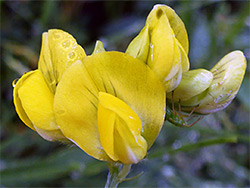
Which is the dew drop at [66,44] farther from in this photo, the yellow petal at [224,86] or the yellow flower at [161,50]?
the yellow petal at [224,86]

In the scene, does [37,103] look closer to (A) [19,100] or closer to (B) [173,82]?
(A) [19,100]

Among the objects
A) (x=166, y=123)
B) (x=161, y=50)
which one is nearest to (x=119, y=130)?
(x=161, y=50)

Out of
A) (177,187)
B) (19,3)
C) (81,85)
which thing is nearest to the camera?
(81,85)

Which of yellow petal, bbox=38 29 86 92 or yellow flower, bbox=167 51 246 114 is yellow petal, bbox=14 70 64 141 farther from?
yellow flower, bbox=167 51 246 114

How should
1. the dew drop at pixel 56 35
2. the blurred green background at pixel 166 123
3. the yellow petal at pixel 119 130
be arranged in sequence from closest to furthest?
the yellow petal at pixel 119 130, the dew drop at pixel 56 35, the blurred green background at pixel 166 123

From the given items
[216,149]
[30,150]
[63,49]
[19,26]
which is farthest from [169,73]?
[19,26]

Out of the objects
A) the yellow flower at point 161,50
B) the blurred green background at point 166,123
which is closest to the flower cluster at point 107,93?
the yellow flower at point 161,50

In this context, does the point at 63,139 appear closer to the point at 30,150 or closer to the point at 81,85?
the point at 81,85
